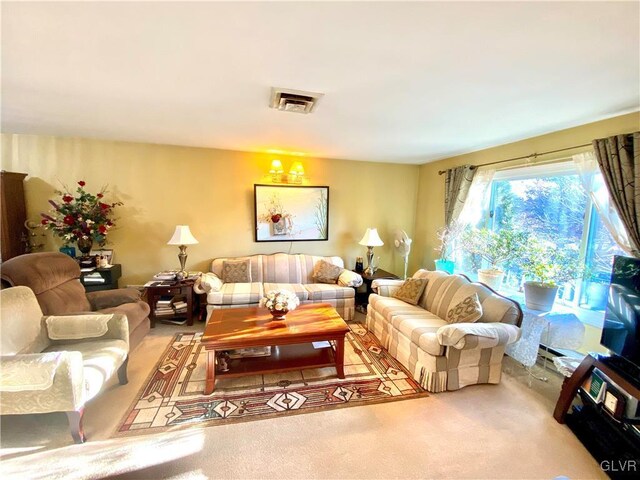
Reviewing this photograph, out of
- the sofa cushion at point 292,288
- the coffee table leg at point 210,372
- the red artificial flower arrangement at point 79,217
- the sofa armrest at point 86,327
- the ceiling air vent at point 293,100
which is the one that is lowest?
the coffee table leg at point 210,372

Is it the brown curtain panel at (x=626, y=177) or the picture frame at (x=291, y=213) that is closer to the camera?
the brown curtain panel at (x=626, y=177)

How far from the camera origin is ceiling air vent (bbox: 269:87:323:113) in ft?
6.38

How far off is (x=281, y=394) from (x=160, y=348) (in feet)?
5.10

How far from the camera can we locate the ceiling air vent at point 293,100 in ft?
6.38

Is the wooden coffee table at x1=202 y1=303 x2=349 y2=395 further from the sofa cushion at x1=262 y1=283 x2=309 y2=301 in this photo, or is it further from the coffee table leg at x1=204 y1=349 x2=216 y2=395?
the sofa cushion at x1=262 y1=283 x2=309 y2=301

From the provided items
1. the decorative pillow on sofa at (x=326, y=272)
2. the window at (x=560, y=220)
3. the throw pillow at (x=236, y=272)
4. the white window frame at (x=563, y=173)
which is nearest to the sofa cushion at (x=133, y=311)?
the throw pillow at (x=236, y=272)

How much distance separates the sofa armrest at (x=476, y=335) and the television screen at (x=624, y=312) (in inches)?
22.6

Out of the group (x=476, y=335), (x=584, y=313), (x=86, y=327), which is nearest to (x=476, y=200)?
(x=584, y=313)

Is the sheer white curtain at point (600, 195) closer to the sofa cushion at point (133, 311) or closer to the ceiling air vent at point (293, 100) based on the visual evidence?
the ceiling air vent at point (293, 100)

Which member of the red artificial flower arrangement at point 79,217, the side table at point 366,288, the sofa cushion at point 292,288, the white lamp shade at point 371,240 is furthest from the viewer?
the white lamp shade at point 371,240

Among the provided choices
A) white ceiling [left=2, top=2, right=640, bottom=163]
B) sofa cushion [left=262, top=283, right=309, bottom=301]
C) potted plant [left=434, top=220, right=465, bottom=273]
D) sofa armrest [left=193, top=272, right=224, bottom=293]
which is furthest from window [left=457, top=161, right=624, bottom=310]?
sofa armrest [left=193, top=272, right=224, bottom=293]

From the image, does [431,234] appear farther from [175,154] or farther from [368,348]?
[175,154]

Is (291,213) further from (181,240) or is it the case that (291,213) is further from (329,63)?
(329,63)

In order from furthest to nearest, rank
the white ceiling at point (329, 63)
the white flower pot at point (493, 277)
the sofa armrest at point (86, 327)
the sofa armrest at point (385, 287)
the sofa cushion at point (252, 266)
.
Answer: the sofa cushion at point (252, 266) < the sofa armrest at point (385, 287) < the white flower pot at point (493, 277) < the sofa armrest at point (86, 327) < the white ceiling at point (329, 63)
